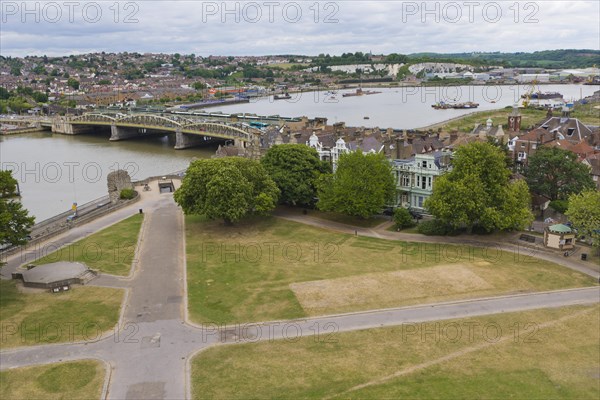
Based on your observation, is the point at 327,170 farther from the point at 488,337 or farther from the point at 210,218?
the point at 488,337

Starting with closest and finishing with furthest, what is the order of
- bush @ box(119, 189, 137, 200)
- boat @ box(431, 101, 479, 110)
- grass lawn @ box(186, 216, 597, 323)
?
grass lawn @ box(186, 216, 597, 323) < bush @ box(119, 189, 137, 200) < boat @ box(431, 101, 479, 110)

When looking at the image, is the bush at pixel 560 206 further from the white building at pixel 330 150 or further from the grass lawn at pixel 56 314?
the grass lawn at pixel 56 314

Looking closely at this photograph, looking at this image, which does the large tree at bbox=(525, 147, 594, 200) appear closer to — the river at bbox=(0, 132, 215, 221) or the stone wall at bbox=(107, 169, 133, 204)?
the stone wall at bbox=(107, 169, 133, 204)

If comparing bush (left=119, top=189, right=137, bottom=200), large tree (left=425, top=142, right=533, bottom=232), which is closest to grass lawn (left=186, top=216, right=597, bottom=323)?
large tree (left=425, top=142, right=533, bottom=232)

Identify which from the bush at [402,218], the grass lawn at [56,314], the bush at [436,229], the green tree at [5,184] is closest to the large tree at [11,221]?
the green tree at [5,184]

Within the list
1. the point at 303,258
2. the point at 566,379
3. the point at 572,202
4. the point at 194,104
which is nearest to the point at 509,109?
the point at 194,104

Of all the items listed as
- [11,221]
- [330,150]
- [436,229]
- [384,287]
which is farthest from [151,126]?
[384,287]
